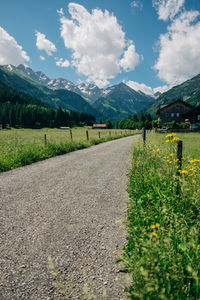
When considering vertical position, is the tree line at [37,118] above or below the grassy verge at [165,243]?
above

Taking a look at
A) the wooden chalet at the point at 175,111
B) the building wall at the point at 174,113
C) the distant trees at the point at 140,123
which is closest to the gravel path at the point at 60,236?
the wooden chalet at the point at 175,111

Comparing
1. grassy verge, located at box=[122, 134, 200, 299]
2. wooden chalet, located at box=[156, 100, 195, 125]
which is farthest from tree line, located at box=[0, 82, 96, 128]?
grassy verge, located at box=[122, 134, 200, 299]

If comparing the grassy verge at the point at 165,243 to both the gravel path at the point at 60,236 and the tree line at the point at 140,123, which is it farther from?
the tree line at the point at 140,123

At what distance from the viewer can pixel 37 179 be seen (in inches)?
277

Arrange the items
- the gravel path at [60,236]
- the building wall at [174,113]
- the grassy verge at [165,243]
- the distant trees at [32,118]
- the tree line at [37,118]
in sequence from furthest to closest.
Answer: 1. the tree line at [37,118]
2. the distant trees at [32,118]
3. the building wall at [174,113]
4. the gravel path at [60,236]
5. the grassy verge at [165,243]

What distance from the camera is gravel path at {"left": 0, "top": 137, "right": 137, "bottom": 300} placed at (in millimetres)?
2391

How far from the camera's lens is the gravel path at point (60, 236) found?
2391mm

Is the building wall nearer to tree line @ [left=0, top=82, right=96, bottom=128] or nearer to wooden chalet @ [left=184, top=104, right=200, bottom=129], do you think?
wooden chalet @ [left=184, top=104, right=200, bottom=129]

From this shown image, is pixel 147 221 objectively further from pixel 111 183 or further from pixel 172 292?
pixel 111 183

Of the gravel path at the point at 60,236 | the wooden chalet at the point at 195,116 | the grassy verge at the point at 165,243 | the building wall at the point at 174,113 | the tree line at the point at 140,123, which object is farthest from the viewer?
the tree line at the point at 140,123

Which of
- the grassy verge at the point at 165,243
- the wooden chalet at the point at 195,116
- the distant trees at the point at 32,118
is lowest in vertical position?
the grassy verge at the point at 165,243

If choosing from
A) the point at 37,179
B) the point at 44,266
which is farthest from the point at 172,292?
the point at 37,179

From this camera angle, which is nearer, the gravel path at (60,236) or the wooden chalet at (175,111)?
the gravel path at (60,236)

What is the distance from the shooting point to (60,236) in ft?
11.2
